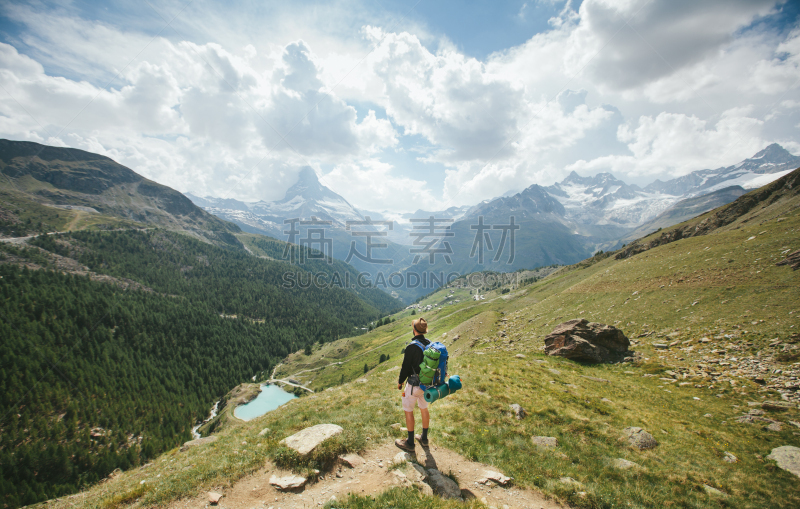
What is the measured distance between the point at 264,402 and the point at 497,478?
516ft

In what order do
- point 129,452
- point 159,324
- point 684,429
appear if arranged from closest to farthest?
point 684,429, point 129,452, point 159,324

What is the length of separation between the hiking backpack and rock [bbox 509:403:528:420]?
6.32 metres

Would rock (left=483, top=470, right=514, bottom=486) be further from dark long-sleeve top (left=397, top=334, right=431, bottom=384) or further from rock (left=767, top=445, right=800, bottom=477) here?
rock (left=767, top=445, right=800, bottom=477)

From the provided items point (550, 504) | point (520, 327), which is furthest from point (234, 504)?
point (520, 327)

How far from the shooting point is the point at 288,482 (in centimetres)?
870

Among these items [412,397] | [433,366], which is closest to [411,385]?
[412,397]

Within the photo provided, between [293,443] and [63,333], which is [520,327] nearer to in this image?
[293,443]

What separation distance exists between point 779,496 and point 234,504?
17617mm

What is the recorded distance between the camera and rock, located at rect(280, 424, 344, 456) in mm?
10094

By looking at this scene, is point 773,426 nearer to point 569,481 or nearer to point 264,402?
point 569,481

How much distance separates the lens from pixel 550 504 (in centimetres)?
852

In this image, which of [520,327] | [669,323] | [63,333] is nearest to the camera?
[669,323]

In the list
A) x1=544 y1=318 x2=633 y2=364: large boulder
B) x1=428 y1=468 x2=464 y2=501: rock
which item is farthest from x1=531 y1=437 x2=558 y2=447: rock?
x1=544 y1=318 x2=633 y2=364: large boulder

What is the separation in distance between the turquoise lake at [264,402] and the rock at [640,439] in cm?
13500
